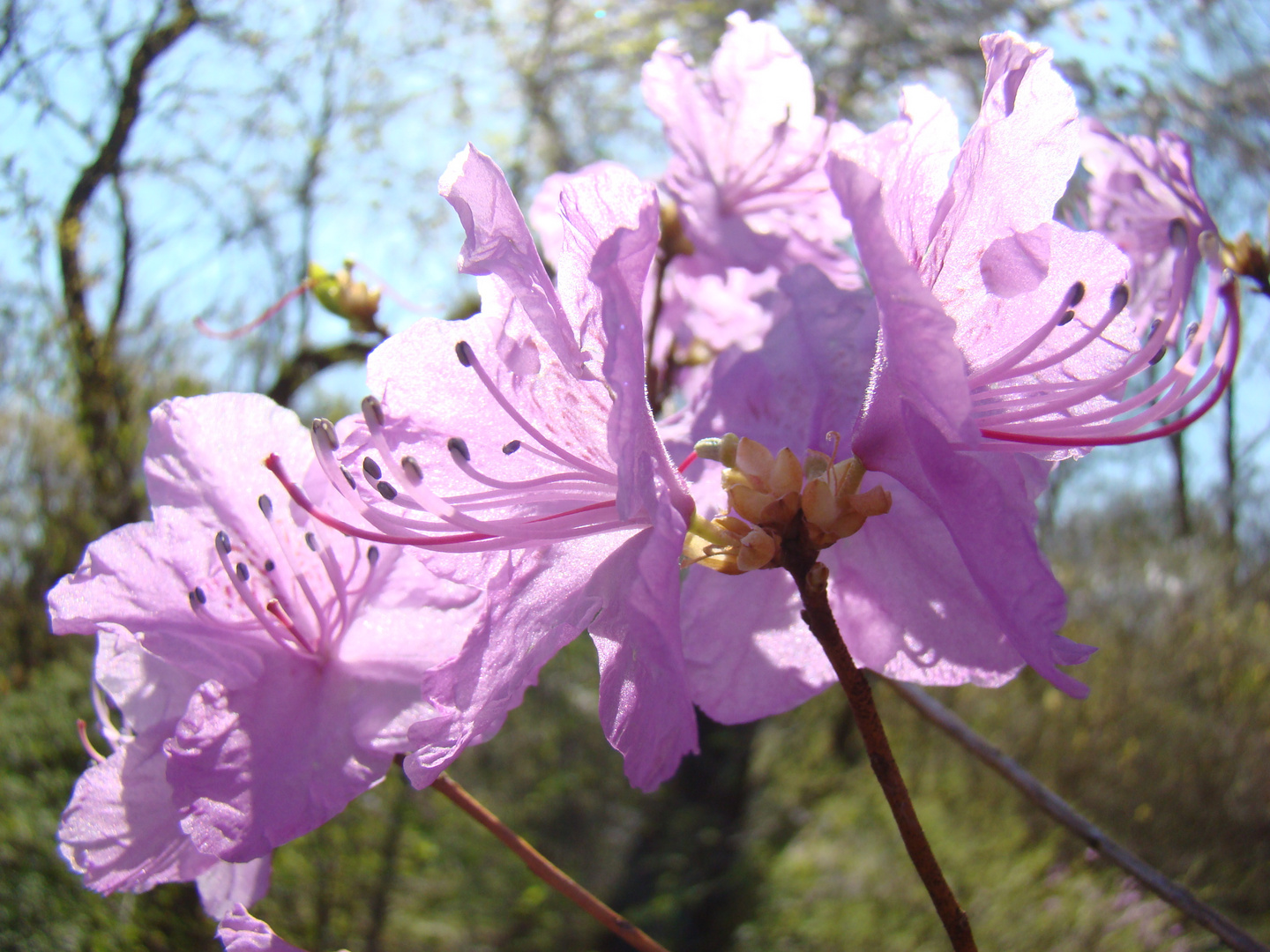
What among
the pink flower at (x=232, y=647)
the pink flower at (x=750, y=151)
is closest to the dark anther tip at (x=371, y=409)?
the pink flower at (x=232, y=647)

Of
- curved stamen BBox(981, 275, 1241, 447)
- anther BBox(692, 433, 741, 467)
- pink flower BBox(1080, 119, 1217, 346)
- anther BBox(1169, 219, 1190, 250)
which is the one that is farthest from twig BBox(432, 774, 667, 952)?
pink flower BBox(1080, 119, 1217, 346)

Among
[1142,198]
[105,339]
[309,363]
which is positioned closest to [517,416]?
[1142,198]

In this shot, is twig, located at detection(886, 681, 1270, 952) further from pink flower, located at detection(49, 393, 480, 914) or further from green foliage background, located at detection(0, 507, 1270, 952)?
green foliage background, located at detection(0, 507, 1270, 952)

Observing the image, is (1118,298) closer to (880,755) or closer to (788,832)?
(880,755)

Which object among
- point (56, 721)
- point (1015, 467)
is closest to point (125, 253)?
point (56, 721)

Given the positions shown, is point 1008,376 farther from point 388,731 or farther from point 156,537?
point 156,537
